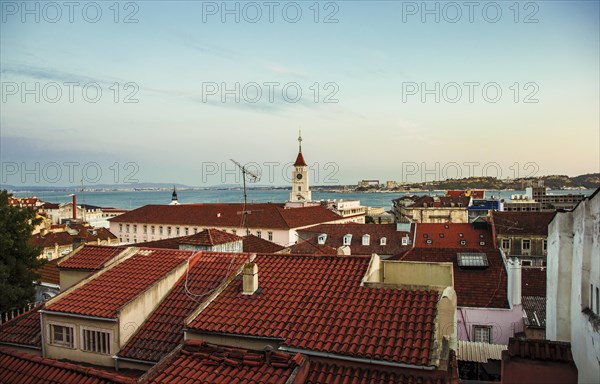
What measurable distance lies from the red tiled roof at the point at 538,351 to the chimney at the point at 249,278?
572 centimetres

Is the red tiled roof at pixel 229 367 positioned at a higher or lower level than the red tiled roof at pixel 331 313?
lower

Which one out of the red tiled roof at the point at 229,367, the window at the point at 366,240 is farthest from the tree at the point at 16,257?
the window at the point at 366,240

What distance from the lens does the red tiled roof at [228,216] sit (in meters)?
66.1

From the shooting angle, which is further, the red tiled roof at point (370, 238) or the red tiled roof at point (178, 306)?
the red tiled roof at point (370, 238)

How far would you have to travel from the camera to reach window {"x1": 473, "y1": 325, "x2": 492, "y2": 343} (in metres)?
18.1

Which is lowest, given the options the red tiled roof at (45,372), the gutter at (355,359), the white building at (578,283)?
the red tiled roof at (45,372)

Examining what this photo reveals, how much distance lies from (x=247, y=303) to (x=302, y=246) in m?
31.7

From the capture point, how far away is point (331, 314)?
9.12 meters

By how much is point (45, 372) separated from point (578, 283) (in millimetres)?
9714

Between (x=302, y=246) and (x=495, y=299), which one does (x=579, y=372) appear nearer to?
(x=495, y=299)

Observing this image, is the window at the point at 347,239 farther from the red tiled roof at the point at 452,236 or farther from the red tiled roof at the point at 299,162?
the red tiled roof at the point at 299,162

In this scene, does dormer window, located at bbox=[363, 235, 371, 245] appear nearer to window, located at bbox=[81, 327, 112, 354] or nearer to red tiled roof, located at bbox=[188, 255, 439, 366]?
red tiled roof, located at bbox=[188, 255, 439, 366]

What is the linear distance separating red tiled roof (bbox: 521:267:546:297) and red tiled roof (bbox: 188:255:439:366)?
1482 centimetres

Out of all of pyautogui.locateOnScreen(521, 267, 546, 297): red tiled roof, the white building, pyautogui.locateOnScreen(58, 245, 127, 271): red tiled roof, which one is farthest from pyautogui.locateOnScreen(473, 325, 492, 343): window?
pyautogui.locateOnScreen(58, 245, 127, 271): red tiled roof
